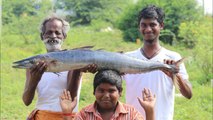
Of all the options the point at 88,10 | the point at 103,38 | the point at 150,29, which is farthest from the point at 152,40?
the point at 88,10

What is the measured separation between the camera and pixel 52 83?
2852mm

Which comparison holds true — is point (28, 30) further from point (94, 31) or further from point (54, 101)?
point (54, 101)

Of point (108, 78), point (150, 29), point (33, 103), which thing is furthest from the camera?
point (33, 103)

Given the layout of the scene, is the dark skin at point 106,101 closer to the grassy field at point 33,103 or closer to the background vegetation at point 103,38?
the grassy field at point 33,103

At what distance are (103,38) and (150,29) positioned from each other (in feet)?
57.1

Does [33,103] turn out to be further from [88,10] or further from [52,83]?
[88,10]

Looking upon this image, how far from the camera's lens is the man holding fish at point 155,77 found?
2936 mm

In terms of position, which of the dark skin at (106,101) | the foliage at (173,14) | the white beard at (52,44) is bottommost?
the dark skin at (106,101)

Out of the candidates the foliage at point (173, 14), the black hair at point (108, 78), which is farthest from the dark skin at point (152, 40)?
the foliage at point (173, 14)

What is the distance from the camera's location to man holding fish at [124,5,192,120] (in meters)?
2.94

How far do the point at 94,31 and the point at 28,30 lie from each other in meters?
6.06

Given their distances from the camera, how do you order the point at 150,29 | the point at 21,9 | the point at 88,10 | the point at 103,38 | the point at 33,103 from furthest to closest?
the point at 88,10 → the point at 21,9 → the point at 103,38 → the point at 33,103 → the point at 150,29

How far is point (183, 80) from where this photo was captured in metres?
2.93

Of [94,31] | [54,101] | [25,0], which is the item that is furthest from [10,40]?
[54,101]
